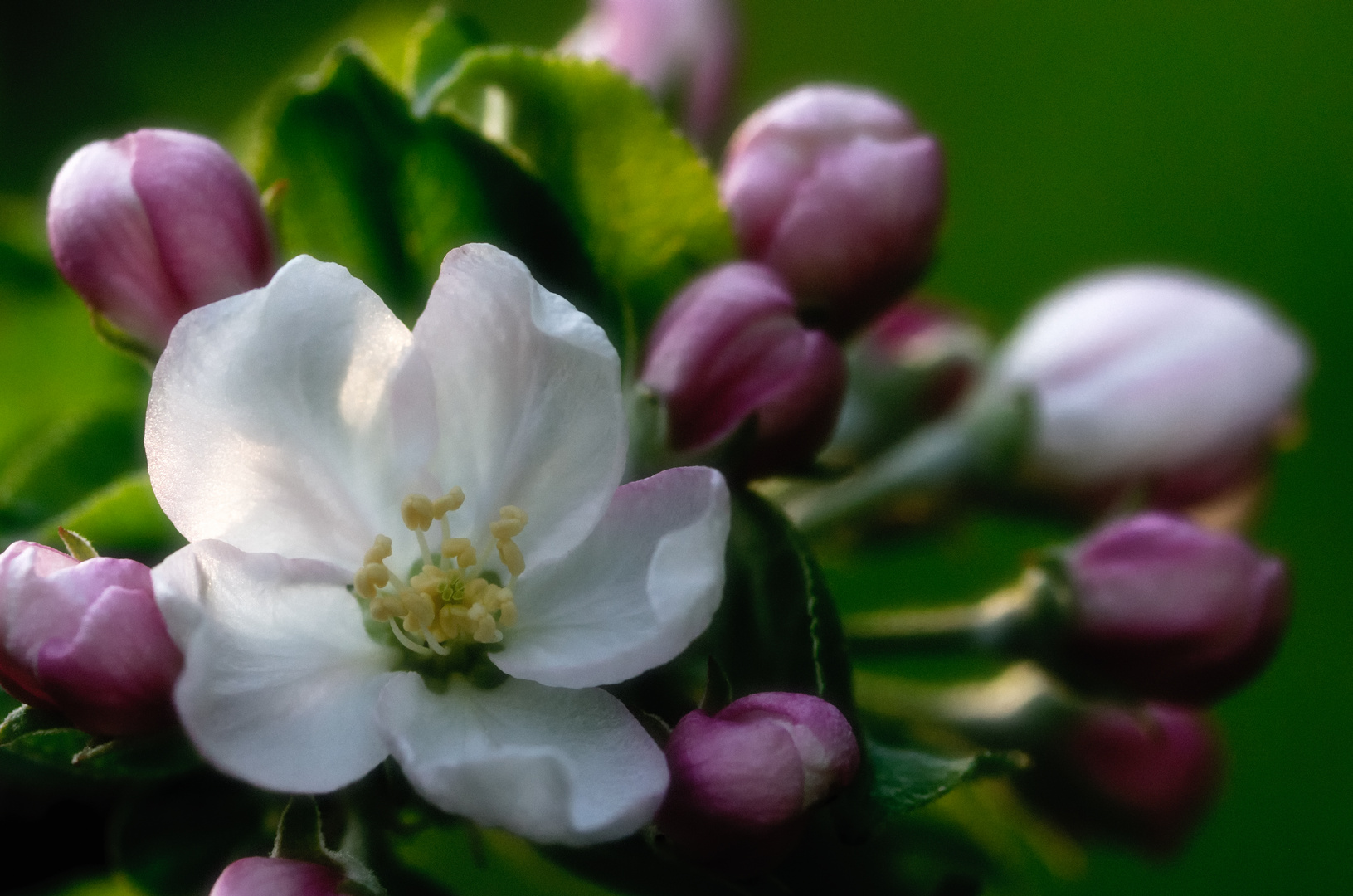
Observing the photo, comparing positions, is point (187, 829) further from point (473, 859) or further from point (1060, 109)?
point (1060, 109)

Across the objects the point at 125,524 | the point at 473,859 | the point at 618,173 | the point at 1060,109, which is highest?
the point at 618,173

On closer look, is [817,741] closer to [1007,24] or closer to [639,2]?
[639,2]

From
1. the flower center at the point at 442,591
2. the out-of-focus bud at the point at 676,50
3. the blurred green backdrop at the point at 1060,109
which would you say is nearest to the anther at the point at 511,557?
the flower center at the point at 442,591

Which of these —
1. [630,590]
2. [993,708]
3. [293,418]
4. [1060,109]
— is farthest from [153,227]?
[1060,109]

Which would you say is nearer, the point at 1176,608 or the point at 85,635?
the point at 85,635

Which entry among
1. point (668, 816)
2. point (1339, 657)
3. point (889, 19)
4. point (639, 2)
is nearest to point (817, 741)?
point (668, 816)

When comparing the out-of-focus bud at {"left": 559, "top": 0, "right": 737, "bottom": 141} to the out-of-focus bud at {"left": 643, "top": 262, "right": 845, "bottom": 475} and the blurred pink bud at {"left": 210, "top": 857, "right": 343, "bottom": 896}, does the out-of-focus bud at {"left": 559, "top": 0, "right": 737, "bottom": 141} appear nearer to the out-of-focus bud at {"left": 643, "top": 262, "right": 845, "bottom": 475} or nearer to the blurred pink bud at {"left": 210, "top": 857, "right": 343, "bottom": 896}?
the out-of-focus bud at {"left": 643, "top": 262, "right": 845, "bottom": 475}
